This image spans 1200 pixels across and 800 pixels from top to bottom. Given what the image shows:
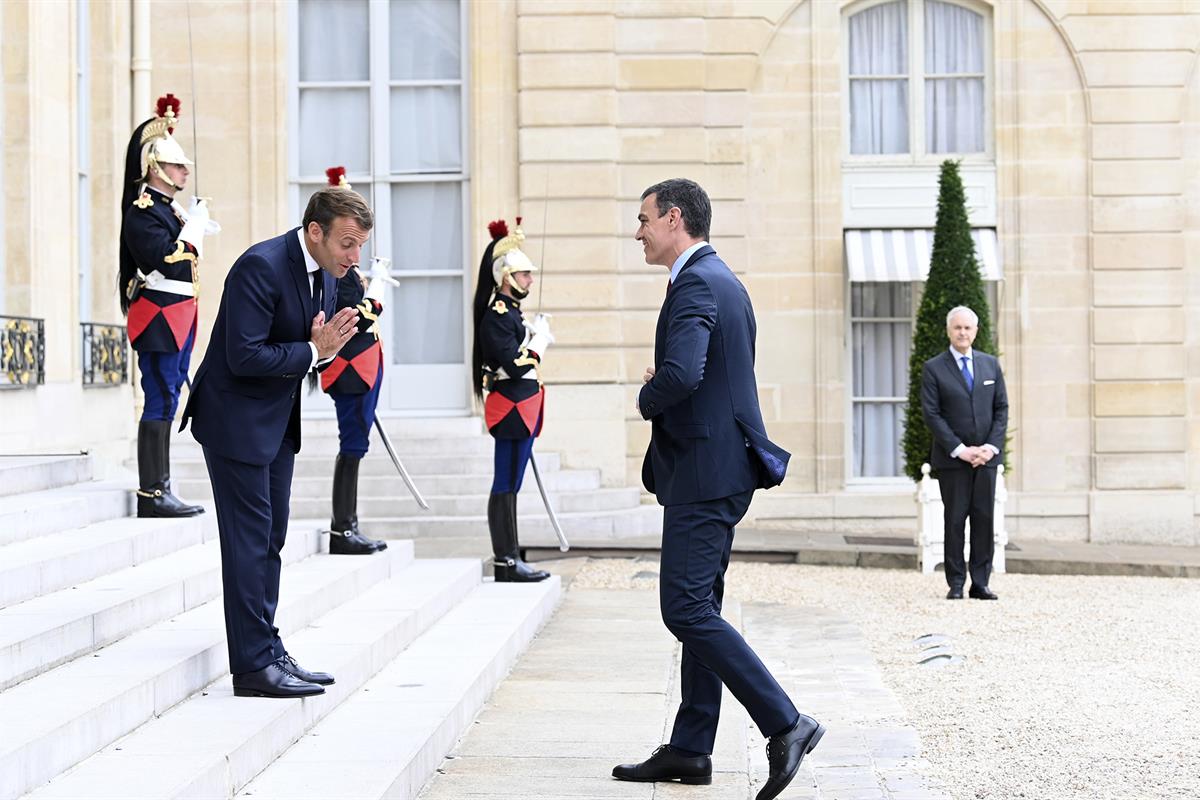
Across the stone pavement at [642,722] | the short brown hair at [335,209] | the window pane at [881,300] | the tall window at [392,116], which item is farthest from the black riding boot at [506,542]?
the window pane at [881,300]

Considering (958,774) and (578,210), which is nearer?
(958,774)

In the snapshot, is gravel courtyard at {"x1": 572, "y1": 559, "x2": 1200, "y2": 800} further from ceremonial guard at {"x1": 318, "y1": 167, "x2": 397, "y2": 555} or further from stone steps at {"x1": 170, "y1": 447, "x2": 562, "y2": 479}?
ceremonial guard at {"x1": 318, "y1": 167, "x2": 397, "y2": 555}

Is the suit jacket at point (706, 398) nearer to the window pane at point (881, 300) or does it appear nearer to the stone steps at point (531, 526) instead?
the stone steps at point (531, 526)

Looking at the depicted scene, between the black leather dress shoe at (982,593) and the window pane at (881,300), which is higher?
the window pane at (881,300)

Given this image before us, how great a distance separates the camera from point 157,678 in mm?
5098

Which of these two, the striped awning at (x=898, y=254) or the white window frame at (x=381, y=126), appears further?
the white window frame at (x=381, y=126)

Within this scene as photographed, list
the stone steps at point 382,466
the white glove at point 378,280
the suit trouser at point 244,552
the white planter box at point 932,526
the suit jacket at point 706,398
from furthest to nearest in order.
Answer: the stone steps at point 382,466 → the white planter box at point 932,526 → the white glove at point 378,280 → the suit trouser at point 244,552 → the suit jacket at point 706,398

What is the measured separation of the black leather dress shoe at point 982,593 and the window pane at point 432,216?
6.34 meters

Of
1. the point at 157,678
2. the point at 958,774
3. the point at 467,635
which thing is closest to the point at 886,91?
the point at 467,635

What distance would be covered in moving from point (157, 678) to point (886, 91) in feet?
37.6

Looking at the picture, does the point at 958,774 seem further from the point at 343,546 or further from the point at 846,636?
the point at 343,546

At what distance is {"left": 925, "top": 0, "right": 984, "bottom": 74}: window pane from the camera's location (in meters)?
15.1

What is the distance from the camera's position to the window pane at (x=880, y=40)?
15180 mm

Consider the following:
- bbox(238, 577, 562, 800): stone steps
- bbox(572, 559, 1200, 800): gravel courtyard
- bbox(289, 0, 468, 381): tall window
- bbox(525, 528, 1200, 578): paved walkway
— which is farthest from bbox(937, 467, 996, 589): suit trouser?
bbox(289, 0, 468, 381): tall window
